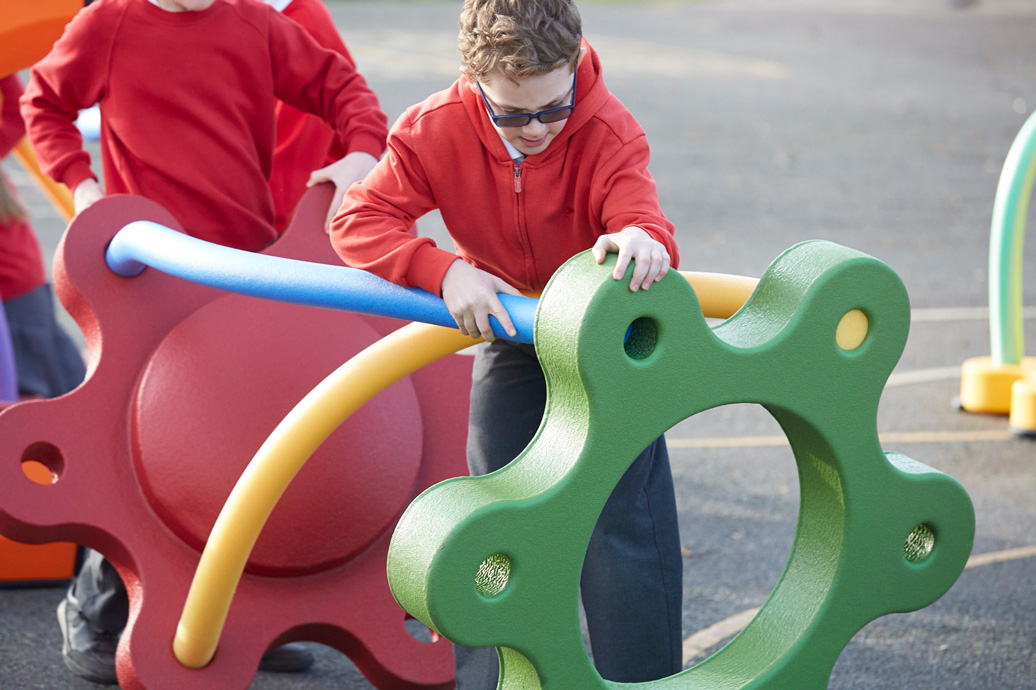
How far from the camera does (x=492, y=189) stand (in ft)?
7.07

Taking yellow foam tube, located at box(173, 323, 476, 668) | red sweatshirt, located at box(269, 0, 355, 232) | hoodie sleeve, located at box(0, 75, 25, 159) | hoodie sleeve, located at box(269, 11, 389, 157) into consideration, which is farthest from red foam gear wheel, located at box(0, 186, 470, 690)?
hoodie sleeve, located at box(0, 75, 25, 159)

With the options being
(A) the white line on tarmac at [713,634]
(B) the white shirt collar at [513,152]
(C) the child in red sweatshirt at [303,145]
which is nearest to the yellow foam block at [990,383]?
(A) the white line on tarmac at [713,634]

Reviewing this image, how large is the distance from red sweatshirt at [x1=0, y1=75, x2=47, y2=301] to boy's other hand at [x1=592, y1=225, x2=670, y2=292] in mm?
3102

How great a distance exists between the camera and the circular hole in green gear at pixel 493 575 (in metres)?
1.83

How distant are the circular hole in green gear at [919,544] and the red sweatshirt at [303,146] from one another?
1.79 metres

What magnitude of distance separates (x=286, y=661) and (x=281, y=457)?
95cm

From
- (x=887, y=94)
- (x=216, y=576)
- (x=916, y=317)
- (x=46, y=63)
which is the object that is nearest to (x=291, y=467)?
(x=216, y=576)

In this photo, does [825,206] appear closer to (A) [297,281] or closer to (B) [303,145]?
(B) [303,145]

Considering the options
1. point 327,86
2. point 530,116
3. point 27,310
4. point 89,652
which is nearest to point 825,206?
point 27,310

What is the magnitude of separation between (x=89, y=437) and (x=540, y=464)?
1.30m

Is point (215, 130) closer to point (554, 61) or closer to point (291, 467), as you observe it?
point (291, 467)

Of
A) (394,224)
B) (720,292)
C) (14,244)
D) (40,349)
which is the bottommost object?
(40,349)

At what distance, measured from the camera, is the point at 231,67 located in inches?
114

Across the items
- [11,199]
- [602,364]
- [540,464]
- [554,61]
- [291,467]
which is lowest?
[11,199]
